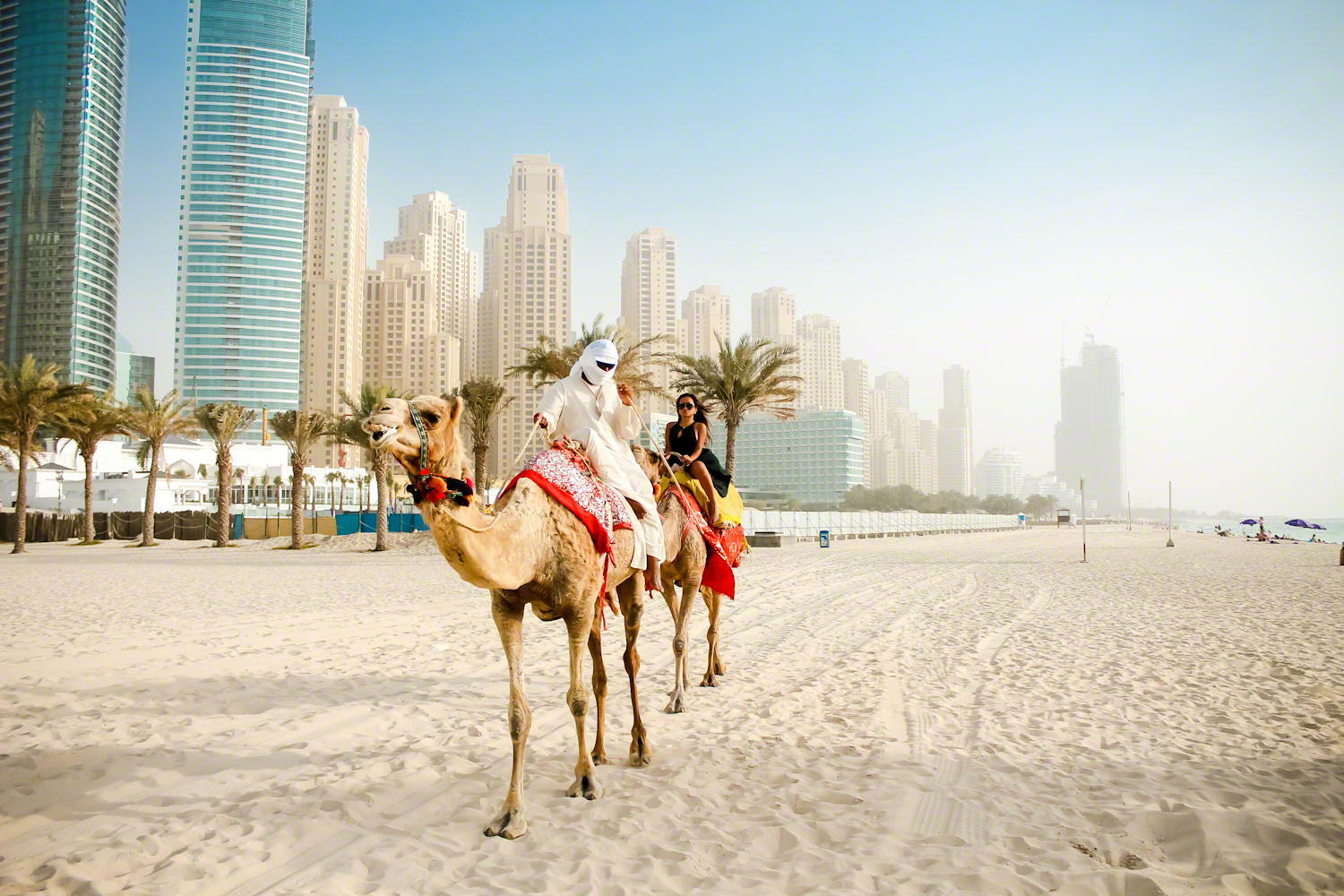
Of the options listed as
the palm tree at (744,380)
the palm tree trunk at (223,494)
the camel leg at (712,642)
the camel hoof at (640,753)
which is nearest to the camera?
the camel hoof at (640,753)

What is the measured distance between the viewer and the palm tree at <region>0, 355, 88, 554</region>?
32625 millimetres

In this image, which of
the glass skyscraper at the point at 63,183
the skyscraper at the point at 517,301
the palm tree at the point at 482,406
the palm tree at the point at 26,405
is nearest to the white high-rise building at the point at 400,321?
the skyscraper at the point at 517,301

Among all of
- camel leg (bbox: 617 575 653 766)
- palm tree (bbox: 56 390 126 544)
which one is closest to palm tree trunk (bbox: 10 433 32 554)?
palm tree (bbox: 56 390 126 544)

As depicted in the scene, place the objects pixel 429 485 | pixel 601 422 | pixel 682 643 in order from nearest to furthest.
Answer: pixel 429 485 → pixel 601 422 → pixel 682 643

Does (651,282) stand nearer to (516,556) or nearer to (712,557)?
(712,557)

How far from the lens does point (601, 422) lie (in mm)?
5316

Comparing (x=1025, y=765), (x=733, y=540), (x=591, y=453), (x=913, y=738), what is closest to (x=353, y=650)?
(x=733, y=540)

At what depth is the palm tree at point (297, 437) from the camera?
3622 centimetres

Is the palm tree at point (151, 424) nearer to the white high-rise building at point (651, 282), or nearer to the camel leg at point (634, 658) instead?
the camel leg at point (634, 658)

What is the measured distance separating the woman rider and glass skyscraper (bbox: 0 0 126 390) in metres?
115

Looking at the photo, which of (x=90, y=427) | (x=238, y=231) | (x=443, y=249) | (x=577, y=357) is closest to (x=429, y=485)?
(x=577, y=357)

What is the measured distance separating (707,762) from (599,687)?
962 mm

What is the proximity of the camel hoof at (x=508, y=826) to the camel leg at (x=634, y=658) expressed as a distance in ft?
3.96

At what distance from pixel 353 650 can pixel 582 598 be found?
6444mm
